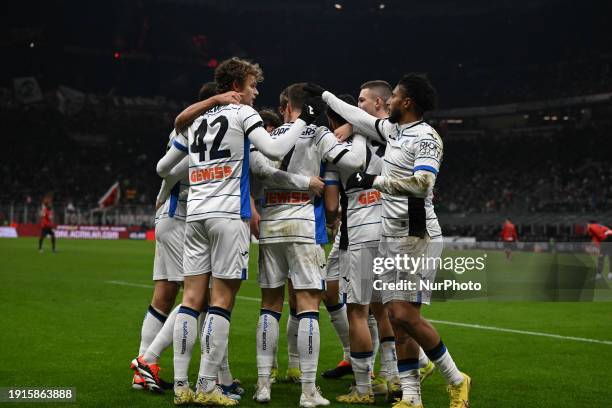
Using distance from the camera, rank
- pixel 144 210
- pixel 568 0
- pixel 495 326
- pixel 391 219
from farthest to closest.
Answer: pixel 568 0, pixel 144 210, pixel 495 326, pixel 391 219

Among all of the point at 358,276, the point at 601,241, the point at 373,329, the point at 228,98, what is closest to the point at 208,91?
the point at 228,98

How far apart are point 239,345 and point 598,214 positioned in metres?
33.3

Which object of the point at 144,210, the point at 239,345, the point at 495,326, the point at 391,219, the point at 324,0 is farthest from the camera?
the point at 324,0

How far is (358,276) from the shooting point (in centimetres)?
633

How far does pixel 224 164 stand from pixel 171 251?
1.28 metres

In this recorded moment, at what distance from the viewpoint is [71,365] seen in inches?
297

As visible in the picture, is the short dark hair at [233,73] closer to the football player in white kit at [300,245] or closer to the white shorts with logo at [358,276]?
the football player in white kit at [300,245]

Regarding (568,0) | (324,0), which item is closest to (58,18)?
(324,0)

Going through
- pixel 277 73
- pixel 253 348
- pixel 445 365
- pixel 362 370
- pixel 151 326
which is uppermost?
pixel 277 73

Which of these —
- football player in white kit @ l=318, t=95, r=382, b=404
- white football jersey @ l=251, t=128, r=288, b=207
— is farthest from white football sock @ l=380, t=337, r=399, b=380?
white football jersey @ l=251, t=128, r=288, b=207

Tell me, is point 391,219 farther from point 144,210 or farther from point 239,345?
point 144,210

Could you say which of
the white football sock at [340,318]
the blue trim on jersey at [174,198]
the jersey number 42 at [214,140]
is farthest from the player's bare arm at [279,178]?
the white football sock at [340,318]

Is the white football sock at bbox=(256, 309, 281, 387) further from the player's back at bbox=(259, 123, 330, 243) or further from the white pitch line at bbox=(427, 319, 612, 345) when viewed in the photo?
the white pitch line at bbox=(427, 319, 612, 345)

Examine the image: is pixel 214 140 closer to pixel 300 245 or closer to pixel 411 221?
pixel 300 245
